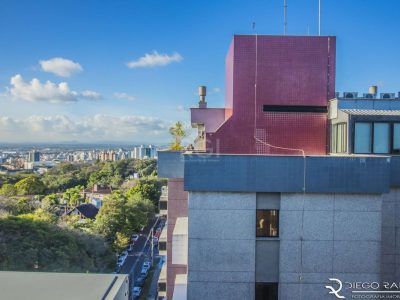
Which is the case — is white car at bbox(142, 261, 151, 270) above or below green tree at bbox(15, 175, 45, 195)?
below

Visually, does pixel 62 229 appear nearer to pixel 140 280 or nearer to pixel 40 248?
pixel 40 248

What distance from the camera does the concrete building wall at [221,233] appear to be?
621 centimetres

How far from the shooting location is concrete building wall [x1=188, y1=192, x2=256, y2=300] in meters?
6.21

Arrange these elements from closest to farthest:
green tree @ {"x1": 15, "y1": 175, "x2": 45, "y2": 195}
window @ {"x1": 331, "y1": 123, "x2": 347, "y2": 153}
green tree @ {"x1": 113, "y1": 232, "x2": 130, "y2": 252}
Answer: window @ {"x1": 331, "y1": 123, "x2": 347, "y2": 153} < green tree @ {"x1": 113, "y1": 232, "x2": 130, "y2": 252} < green tree @ {"x1": 15, "y1": 175, "x2": 45, "y2": 195}

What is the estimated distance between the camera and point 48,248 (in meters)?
16.8

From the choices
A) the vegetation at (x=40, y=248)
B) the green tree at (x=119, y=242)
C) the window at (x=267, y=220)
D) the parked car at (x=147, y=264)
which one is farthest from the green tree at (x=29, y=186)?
the window at (x=267, y=220)

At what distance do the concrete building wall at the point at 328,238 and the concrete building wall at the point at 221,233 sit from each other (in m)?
0.58

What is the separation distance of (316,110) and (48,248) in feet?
45.9

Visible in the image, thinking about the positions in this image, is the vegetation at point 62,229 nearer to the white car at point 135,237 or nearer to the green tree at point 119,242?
the green tree at point 119,242

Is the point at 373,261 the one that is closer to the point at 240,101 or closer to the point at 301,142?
the point at 301,142

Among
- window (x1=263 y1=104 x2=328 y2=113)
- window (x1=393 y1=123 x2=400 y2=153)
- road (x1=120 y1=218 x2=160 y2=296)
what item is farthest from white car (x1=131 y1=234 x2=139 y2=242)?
window (x1=393 y1=123 x2=400 y2=153)

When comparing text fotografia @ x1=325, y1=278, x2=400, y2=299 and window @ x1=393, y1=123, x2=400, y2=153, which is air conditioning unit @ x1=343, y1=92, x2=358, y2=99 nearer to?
window @ x1=393, y1=123, x2=400, y2=153

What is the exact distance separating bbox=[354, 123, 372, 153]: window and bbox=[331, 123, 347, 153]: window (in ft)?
0.70

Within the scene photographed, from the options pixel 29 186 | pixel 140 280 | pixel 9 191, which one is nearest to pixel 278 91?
pixel 140 280
